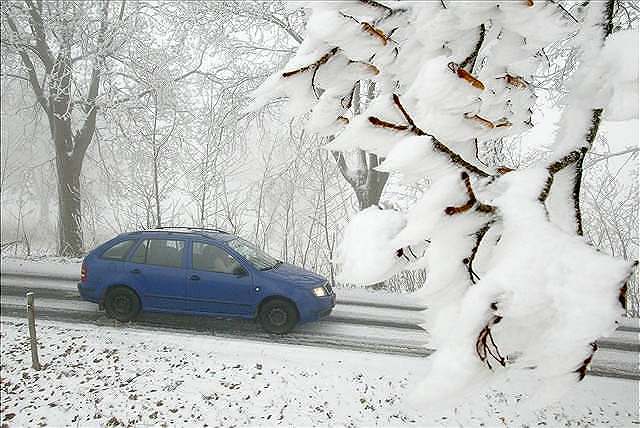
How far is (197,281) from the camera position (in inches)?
278

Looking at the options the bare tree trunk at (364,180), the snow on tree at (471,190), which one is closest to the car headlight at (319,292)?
the bare tree trunk at (364,180)

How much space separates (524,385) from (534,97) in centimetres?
462

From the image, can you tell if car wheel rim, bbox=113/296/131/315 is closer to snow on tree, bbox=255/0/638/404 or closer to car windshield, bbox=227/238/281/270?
car windshield, bbox=227/238/281/270

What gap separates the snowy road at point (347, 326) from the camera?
6781 mm

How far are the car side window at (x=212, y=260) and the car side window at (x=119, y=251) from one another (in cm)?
115

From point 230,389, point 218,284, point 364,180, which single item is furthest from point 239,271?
point 364,180

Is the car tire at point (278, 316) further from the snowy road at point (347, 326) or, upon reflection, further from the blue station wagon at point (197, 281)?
the snowy road at point (347, 326)

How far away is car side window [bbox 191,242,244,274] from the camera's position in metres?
7.02

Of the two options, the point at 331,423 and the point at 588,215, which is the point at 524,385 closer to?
the point at 331,423

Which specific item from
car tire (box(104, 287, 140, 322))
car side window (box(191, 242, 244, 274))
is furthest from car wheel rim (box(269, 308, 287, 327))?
car tire (box(104, 287, 140, 322))

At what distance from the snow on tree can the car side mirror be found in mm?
5345

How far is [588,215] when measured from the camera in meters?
11.4

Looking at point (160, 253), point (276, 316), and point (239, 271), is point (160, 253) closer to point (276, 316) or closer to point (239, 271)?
point (239, 271)

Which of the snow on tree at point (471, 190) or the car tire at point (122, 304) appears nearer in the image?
the snow on tree at point (471, 190)
